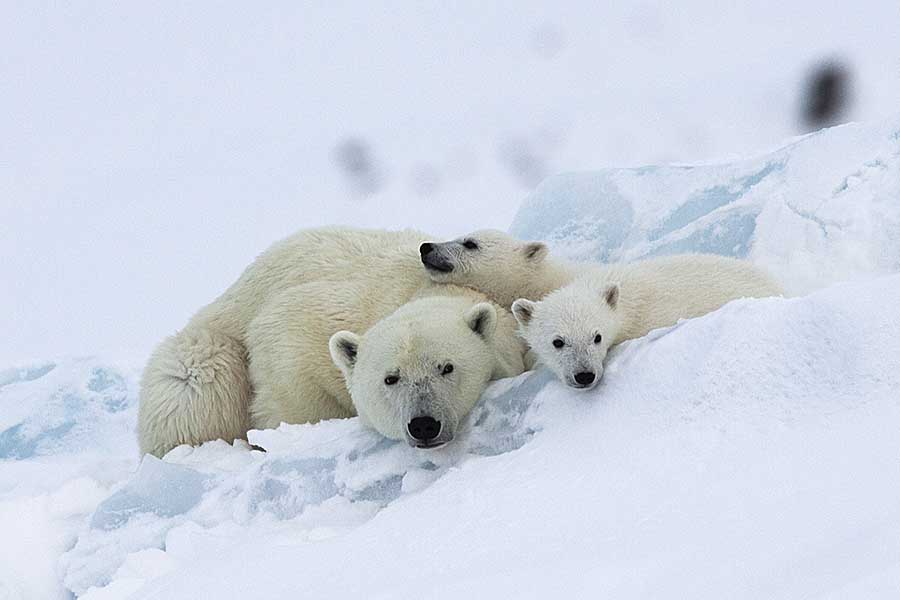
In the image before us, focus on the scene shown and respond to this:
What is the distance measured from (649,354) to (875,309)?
67cm

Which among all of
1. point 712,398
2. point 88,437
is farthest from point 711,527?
point 88,437

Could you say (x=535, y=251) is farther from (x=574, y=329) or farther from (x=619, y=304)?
(x=574, y=329)

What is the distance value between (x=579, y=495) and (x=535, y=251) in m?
2.43

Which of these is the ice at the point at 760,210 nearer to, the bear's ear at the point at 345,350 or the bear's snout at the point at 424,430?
the bear's ear at the point at 345,350

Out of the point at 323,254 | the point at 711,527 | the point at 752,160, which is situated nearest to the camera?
the point at 711,527

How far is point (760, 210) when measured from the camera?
5785 millimetres

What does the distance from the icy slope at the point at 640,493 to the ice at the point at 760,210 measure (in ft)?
9.03

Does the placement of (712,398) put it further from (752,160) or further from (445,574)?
(752,160)

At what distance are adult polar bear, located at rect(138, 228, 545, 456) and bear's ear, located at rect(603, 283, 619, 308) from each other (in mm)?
993

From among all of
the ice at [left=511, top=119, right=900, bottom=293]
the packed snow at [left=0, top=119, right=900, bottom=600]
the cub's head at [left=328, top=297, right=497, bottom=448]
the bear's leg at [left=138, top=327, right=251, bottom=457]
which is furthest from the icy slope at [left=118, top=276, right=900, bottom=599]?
the ice at [left=511, top=119, right=900, bottom=293]

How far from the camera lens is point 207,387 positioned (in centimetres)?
448

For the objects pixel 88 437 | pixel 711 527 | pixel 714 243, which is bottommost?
pixel 88 437

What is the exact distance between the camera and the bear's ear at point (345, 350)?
3.60 meters

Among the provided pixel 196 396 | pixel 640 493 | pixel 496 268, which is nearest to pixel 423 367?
pixel 496 268
